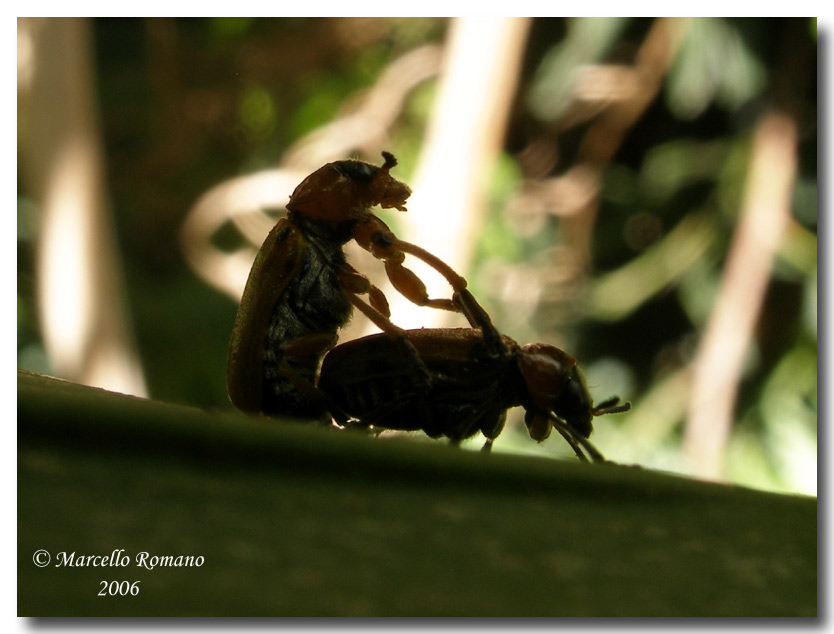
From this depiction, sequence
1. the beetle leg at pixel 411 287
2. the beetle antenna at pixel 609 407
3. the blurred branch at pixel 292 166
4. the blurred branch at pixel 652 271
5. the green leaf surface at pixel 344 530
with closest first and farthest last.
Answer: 1. the green leaf surface at pixel 344 530
2. the beetle leg at pixel 411 287
3. the beetle antenna at pixel 609 407
4. the blurred branch at pixel 292 166
5. the blurred branch at pixel 652 271

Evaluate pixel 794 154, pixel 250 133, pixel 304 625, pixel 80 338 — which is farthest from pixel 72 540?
pixel 250 133

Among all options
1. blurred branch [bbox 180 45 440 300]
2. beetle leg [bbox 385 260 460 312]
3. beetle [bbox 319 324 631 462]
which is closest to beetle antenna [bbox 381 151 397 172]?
beetle leg [bbox 385 260 460 312]

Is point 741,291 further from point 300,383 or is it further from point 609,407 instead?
point 300,383

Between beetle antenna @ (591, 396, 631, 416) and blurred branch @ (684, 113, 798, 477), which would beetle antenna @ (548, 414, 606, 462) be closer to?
beetle antenna @ (591, 396, 631, 416)

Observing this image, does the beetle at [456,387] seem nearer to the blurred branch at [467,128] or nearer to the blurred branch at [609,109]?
the blurred branch at [467,128]

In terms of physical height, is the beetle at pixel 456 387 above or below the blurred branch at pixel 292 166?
below

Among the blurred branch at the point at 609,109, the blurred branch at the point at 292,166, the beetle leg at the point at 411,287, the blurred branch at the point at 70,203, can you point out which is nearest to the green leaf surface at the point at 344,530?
the beetle leg at the point at 411,287
